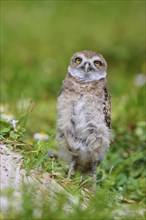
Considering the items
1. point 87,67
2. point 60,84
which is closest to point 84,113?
point 87,67

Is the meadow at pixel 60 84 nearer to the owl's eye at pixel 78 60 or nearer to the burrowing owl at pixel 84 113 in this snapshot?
the burrowing owl at pixel 84 113

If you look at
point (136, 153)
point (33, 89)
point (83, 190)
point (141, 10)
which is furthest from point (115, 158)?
point (141, 10)

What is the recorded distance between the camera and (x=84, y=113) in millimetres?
5664

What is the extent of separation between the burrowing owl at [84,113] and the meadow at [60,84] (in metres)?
0.15

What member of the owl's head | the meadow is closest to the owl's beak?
the owl's head

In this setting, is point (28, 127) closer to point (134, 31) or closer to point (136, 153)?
point (136, 153)

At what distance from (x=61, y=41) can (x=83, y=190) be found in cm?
733

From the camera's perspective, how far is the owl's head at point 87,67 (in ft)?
19.4

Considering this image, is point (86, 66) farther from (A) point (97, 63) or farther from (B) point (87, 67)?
(A) point (97, 63)

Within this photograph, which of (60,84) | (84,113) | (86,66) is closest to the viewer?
(84,113)

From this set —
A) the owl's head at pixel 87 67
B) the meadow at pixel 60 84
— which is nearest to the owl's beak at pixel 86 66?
the owl's head at pixel 87 67

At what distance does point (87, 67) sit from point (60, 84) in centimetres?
450

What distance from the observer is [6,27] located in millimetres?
12352

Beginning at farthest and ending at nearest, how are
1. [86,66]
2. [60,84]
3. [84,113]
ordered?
[60,84] → [86,66] → [84,113]
